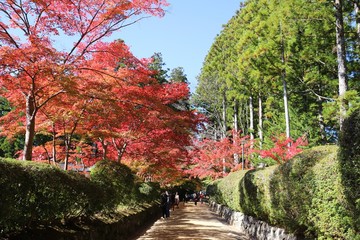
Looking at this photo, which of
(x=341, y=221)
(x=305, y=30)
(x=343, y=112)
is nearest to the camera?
(x=341, y=221)

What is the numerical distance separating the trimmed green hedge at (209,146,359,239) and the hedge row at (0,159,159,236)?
4684 millimetres

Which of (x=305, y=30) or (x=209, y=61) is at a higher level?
(x=209, y=61)

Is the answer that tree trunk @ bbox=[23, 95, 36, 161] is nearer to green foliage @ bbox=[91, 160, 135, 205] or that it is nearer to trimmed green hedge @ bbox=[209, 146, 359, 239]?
green foliage @ bbox=[91, 160, 135, 205]

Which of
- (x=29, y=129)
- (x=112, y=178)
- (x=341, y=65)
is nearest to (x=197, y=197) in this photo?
(x=341, y=65)

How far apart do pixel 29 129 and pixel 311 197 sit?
23.1 feet

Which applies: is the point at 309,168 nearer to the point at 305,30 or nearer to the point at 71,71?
the point at 71,71

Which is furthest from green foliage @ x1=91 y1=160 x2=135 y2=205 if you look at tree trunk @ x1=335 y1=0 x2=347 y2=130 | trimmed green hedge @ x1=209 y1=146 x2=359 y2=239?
tree trunk @ x1=335 y1=0 x2=347 y2=130

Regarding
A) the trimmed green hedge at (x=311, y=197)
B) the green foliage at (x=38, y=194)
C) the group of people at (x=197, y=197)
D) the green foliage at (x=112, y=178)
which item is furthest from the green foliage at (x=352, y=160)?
the group of people at (x=197, y=197)

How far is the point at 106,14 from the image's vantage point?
954 cm

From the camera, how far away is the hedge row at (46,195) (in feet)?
16.3

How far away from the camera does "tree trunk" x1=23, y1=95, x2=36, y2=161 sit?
28.2 feet

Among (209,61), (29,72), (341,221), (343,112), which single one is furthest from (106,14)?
(209,61)

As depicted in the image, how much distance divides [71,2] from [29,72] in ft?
7.95

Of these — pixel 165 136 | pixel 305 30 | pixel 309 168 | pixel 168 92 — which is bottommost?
pixel 309 168
